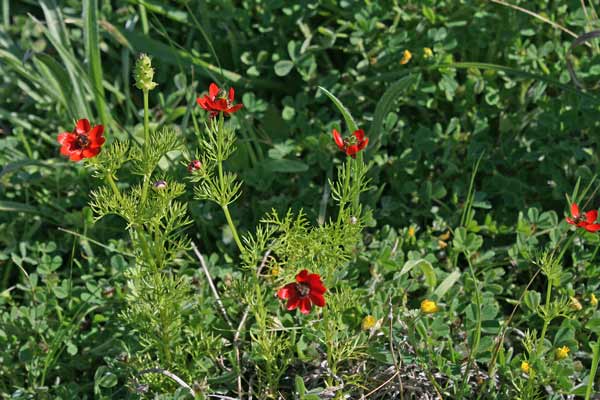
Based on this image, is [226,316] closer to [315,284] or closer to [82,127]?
[315,284]

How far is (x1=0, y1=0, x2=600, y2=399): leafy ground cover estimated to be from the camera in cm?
180

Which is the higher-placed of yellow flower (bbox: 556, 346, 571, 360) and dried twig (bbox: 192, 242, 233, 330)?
dried twig (bbox: 192, 242, 233, 330)

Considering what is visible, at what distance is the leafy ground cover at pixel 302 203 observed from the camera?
5.90 feet

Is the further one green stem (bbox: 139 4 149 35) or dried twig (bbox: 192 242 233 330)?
green stem (bbox: 139 4 149 35)

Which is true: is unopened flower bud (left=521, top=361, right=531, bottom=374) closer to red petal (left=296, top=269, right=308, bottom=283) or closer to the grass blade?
red petal (left=296, top=269, right=308, bottom=283)

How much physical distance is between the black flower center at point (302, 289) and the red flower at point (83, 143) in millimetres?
485

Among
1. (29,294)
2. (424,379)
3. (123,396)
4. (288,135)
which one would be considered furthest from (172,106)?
(424,379)

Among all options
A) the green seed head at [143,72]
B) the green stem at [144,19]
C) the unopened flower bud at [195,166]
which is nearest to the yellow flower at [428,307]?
the unopened flower bud at [195,166]

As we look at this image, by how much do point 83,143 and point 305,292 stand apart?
543 millimetres

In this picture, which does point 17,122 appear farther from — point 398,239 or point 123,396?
point 398,239

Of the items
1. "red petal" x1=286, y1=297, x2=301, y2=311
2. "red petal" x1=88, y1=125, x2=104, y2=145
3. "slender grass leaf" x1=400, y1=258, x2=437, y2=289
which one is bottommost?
"slender grass leaf" x1=400, y1=258, x2=437, y2=289

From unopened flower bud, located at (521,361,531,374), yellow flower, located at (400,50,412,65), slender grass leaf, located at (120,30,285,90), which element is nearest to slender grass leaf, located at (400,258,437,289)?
unopened flower bud, located at (521,361,531,374)

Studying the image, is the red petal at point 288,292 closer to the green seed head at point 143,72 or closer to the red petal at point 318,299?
the red petal at point 318,299

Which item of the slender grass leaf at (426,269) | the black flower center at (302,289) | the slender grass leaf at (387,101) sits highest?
the slender grass leaf at (387,101)
